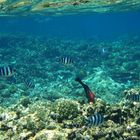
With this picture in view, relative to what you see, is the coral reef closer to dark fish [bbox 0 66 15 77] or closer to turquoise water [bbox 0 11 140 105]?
dark fish [bbox 0 66 15 77]

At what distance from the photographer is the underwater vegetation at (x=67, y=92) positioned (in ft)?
29.1

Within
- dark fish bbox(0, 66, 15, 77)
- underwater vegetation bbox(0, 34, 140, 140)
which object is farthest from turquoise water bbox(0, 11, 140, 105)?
dark fish bbox(0, 66, 15, 77)

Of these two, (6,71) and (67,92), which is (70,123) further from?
(67,92)

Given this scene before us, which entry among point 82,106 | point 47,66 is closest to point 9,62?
point 47,66

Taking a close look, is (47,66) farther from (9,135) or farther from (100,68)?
(9,135)

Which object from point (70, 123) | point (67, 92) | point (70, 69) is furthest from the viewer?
point (70, 69)

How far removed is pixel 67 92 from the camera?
64.2ft

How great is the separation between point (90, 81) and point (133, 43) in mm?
18558

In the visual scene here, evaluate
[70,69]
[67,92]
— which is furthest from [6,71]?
[70,69]

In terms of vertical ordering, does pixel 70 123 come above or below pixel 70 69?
above

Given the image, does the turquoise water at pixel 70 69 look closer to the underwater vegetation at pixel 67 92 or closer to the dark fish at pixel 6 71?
the underwater vegetation at pixel 67 92

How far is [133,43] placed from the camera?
38.9m

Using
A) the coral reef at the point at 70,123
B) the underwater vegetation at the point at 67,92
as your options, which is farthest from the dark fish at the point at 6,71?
the coral reef at the point at 70,123

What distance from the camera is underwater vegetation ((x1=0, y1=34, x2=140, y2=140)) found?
8883 mm
